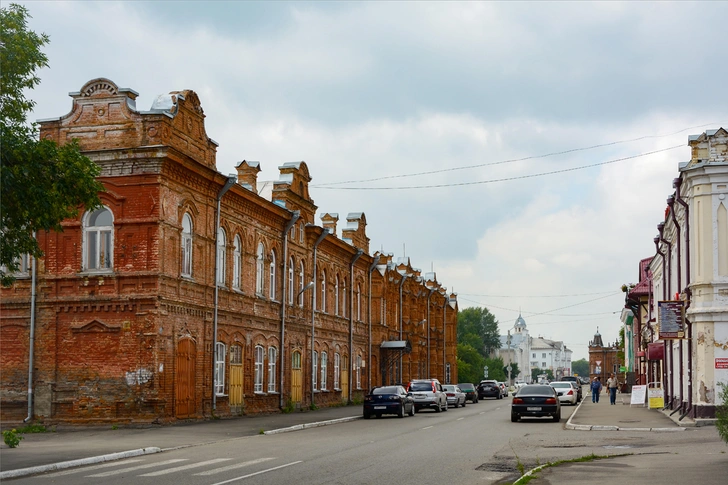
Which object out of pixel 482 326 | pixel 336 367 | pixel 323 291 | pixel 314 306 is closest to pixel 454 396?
pixel 336 367

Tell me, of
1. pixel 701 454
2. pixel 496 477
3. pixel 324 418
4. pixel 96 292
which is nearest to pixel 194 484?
pixel 496 477

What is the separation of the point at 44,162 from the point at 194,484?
7.48 metres

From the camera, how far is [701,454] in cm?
1862

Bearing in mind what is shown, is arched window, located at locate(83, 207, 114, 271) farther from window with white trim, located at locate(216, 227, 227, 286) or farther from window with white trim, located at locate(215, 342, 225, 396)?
window with white trim, located at locate(215, 342, 225, 396)

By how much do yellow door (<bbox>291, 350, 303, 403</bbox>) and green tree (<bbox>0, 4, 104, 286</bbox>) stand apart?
78.4 ft

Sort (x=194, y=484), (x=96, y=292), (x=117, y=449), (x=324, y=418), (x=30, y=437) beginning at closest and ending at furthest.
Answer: (x=194, y=484) → (x=117, y=449) → (x=30, y=437) → (x=96, y=292) → (x=324, y=418)

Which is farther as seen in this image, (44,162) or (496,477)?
(44,162)

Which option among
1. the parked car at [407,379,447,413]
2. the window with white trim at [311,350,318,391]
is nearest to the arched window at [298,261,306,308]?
the window with white trim at [311,350,318,391]

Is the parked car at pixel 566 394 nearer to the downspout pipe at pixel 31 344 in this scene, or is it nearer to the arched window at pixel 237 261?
the arched window at pixel 237 261

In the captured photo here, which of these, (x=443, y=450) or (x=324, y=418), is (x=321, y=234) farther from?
(x=443, y=450)

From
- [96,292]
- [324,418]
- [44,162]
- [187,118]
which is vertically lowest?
[324,418]

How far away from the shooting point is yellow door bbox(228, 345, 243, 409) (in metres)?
34.1

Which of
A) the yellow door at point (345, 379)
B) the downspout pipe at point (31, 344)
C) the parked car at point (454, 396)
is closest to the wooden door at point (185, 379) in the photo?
the downspout pipe at point (31, 344)

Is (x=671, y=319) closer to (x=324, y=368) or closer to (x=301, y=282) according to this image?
(x=301, y=282)
